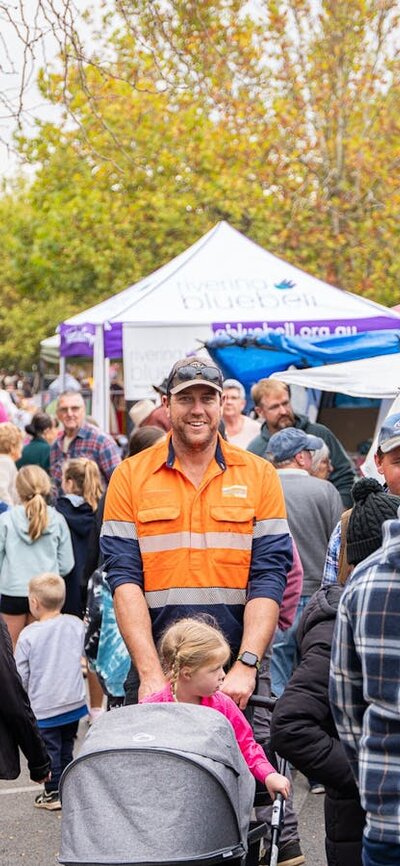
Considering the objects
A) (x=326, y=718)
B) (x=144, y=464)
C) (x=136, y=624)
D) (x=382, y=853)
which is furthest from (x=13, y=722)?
(x=382, y=853)

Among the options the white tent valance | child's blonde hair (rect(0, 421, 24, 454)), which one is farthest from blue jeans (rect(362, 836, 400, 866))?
child's blonde hair (rect(0, 421, 24, 454))

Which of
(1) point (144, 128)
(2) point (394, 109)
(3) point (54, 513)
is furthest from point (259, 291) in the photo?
(2) point (394, 109)

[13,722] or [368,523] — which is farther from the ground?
[368,523]

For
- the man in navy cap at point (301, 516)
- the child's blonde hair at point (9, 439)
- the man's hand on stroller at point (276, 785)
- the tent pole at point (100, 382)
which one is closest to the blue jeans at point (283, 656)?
the man in navy cap at point (301, 516)

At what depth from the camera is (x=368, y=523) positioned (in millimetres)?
3641

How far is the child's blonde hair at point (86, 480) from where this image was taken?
29.5 feet

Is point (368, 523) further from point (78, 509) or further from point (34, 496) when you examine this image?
point (78, 509)

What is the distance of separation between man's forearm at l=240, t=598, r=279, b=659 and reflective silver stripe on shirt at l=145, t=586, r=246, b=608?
0.23ft

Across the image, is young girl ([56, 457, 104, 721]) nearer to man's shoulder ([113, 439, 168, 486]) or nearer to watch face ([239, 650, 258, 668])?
man's shoulder ([113, 439, 168, 486])

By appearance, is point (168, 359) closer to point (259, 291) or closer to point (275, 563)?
point (259, 291)

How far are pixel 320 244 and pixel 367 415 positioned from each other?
16.6 meters

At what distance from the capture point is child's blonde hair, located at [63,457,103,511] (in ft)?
29.5

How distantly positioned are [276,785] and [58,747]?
3.13 m

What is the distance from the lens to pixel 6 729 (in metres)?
5.22
